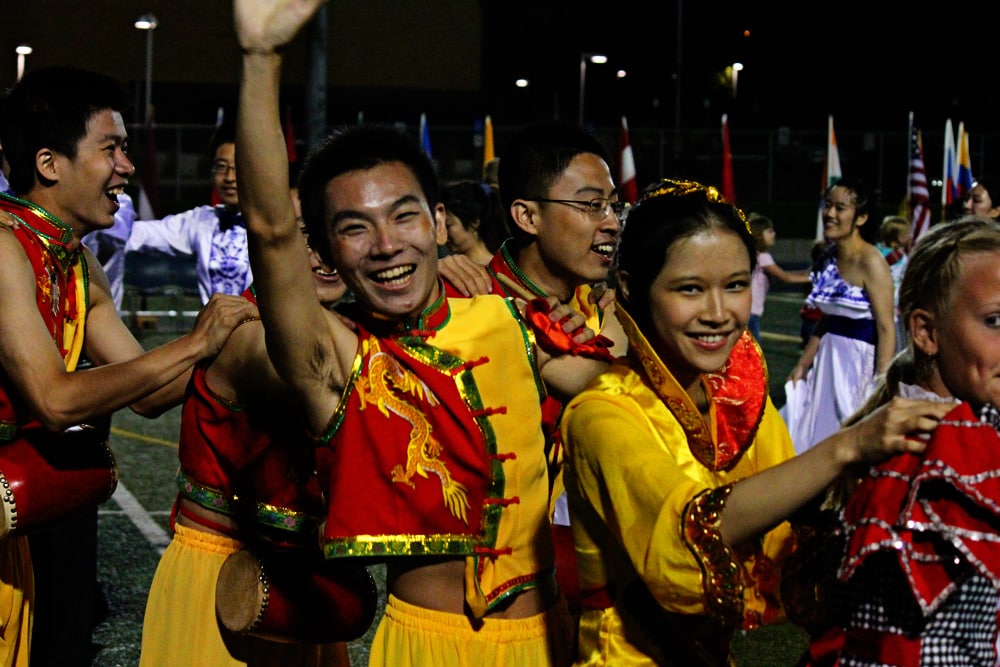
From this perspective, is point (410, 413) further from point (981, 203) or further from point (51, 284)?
point (981, 203)

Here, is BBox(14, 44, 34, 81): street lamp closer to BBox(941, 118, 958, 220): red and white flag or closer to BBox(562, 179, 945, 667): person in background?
BBox(941, 118, 958, 220): red and white flag

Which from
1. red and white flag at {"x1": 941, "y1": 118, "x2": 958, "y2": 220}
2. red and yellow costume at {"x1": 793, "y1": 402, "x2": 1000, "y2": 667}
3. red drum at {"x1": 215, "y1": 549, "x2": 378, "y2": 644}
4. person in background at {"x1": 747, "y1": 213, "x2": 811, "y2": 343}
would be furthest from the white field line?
red and white flag at {"x1": 941, "y1": 118, "x2": 958, "y2": 220}

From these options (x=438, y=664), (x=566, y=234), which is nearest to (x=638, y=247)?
(x=438, y=664)

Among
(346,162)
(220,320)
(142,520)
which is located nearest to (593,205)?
(220,320)

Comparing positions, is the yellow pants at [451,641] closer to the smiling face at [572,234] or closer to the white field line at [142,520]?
the smiling face at [572,234]

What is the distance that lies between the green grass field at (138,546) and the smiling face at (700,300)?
342cm

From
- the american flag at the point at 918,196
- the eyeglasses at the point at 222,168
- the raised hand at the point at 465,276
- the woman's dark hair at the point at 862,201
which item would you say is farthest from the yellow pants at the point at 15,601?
the american flag at the point at 918,196

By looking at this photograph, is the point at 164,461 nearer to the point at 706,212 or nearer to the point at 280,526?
the point at 280,526

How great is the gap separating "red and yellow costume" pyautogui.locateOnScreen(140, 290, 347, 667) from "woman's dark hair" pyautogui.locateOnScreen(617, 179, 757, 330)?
1.10 metres

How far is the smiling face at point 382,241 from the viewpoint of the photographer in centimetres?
302

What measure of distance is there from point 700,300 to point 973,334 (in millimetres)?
567

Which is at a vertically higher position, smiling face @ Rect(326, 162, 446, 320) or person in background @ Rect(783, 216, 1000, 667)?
smiling face @ Rect(326, 162, 446, 320)

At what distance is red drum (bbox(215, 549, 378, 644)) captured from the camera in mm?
3303

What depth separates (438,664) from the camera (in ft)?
9.91
